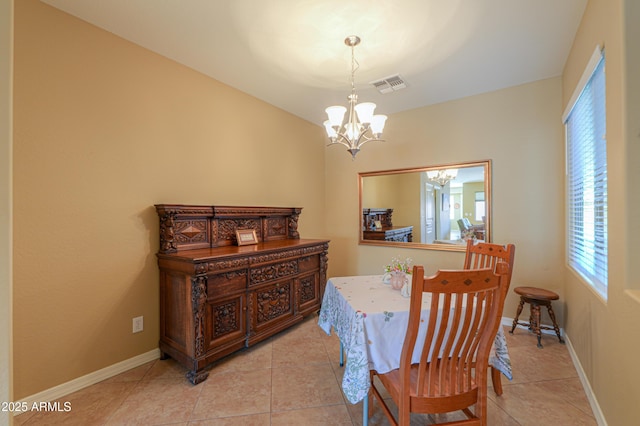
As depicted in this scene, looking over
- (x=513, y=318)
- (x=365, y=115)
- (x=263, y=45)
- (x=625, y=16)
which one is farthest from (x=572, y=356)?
(x=263, y=45)

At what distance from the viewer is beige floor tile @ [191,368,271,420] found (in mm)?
1803

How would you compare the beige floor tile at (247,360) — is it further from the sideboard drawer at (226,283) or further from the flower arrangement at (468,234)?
the flower arrangement at (468,234)

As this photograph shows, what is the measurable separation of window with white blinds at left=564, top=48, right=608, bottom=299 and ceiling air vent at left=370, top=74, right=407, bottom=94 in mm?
1526

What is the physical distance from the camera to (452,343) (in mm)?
1288

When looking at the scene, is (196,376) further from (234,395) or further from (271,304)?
(271,304)

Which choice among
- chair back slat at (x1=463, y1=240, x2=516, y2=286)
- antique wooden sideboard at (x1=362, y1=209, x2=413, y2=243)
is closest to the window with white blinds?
chair back slat at (x1=463, y1=240, x2=516, y2=286)

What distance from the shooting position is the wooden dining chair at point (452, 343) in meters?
1.16

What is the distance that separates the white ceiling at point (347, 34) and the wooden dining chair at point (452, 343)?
1925 millimetres

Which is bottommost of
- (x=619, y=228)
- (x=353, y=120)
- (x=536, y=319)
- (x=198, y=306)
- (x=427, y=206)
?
(x=536, y=319)

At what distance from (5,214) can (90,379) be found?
1799 millimetres

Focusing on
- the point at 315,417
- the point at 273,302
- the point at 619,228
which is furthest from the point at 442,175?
the point at 315,417


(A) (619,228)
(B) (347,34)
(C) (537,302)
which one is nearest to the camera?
(A) (619,228)

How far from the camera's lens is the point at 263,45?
238 centimetres

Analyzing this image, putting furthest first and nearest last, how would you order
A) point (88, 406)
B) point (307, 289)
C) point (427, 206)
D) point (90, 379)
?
point (427, 206) → point (307, 289) → point (90, 379) → point (88, 406)
